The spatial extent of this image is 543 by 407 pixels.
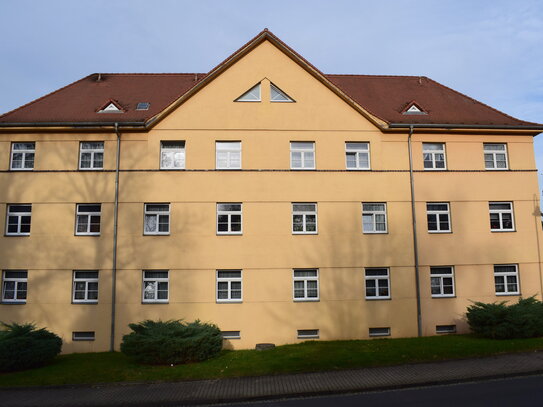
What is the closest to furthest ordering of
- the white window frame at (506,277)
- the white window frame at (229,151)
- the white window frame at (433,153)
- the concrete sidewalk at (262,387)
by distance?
the concrete sidewalk at (262,387)
the white window frame at (229,151)
the white window frame at (506,277)
the white window frame at (433,153)

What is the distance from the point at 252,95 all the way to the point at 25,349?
40.4 feet

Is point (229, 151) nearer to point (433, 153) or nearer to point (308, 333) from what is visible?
point (308, 333)

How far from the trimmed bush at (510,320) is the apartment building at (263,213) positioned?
139cm

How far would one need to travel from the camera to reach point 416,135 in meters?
17.5

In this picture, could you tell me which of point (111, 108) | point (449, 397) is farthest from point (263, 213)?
point (449, 397)

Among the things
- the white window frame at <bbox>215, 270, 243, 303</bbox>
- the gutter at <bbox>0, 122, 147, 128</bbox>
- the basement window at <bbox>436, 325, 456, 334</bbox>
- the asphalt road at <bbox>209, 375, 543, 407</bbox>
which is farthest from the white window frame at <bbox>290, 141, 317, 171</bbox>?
the asphalt road at <bbox>209, 375, 543, 407</bbox>

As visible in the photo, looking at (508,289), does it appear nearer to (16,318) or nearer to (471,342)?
(471,342)

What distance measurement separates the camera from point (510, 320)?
14547 millimetres

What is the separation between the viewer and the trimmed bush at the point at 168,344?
1270cm

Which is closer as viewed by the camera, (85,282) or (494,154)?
(85,282)

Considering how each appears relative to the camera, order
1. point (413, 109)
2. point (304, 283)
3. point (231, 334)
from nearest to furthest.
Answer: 1. point (231, 334)
2. point (304, 283)
3. point (413, 109)

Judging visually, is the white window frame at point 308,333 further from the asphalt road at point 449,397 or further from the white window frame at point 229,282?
the asphalt road at point 449,397

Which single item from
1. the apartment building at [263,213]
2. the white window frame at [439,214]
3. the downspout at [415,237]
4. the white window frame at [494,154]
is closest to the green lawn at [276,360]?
the downspout at [415,237]

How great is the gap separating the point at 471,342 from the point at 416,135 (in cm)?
856
